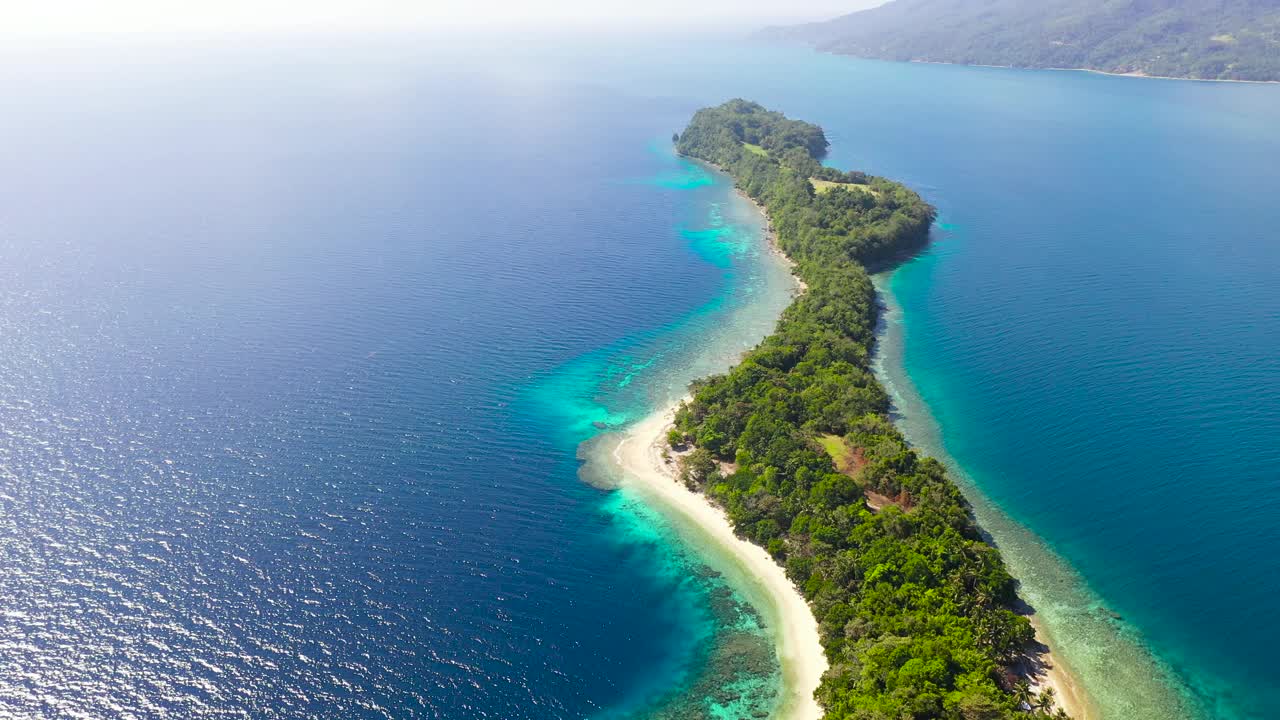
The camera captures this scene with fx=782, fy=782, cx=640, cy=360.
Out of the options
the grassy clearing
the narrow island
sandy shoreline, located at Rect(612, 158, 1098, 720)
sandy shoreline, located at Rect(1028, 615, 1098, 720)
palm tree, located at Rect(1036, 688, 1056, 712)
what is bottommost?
sandy shoreline, located at Rect(1028, 615, 1098, 720)

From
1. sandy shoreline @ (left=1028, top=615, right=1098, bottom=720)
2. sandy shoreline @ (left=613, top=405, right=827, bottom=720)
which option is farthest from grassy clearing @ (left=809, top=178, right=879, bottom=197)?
sandy shoreline @ (left=1028, top=615, right=1098, bottom=720)

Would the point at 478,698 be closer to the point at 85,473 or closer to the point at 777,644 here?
the point at 777,644

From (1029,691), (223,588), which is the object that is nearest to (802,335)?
(1029,691)

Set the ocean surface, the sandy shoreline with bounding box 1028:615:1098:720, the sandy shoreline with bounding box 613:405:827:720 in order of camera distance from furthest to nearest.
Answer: the ocean surface < the sandy shoreline with bounding box 613:405:827:720 < the sandy shoreline with bounding box 1028:615:1098:720

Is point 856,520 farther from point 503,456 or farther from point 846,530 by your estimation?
point 503,456

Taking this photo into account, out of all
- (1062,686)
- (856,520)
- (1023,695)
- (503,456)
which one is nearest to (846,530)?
(856,520)

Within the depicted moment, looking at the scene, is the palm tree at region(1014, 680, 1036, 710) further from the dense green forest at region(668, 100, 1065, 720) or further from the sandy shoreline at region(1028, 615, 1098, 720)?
the sandy shoreline at region(1028, 615, 1098, 720)
